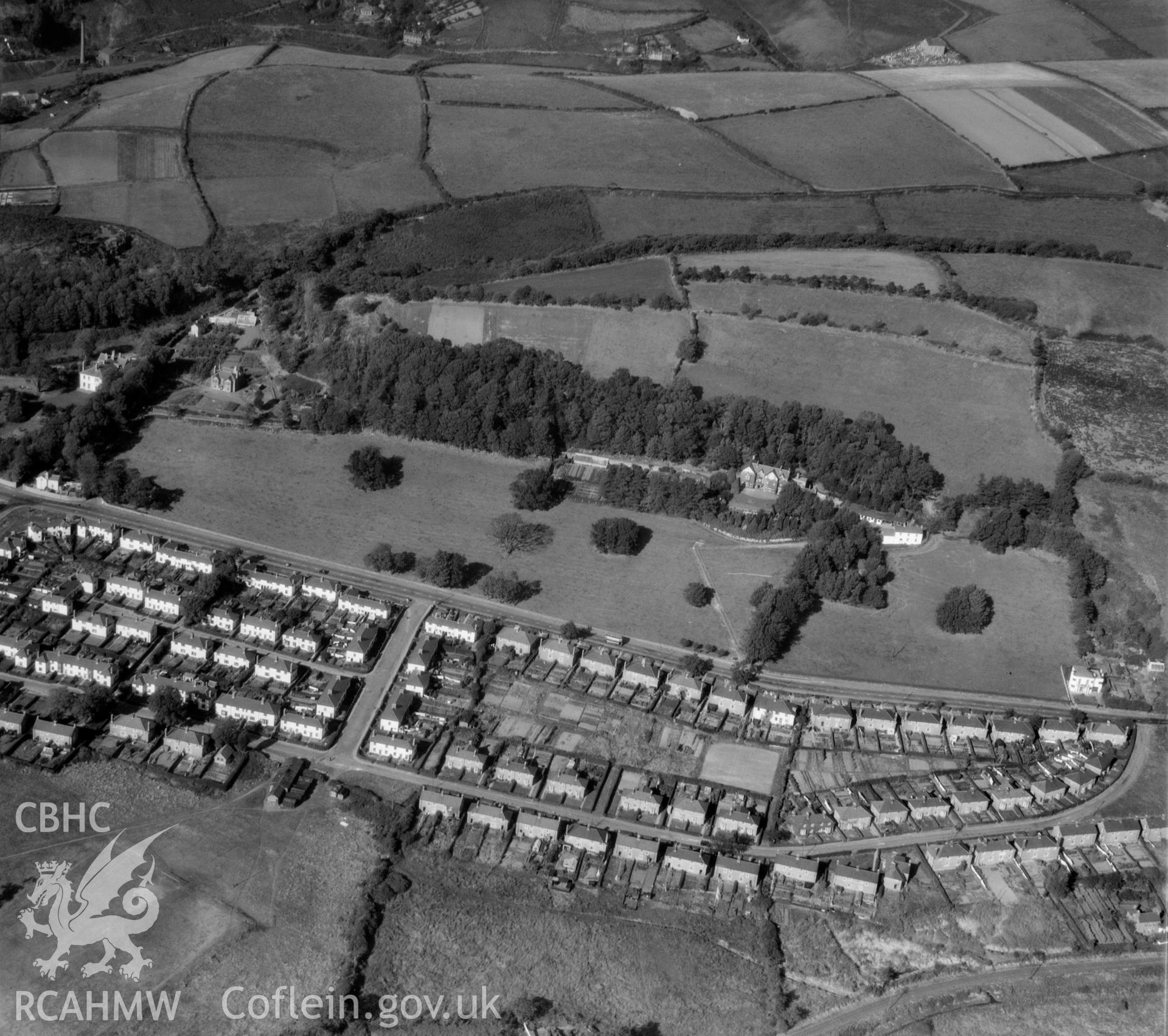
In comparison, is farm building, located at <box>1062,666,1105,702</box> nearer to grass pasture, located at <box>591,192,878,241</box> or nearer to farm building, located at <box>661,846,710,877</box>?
farm building, located at <box>661,846,710,877</box>

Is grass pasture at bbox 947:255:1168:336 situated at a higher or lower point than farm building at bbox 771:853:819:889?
higher

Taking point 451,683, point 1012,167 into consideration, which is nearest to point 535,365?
point 451,683

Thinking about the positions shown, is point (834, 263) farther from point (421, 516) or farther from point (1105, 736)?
point (1105, 736)

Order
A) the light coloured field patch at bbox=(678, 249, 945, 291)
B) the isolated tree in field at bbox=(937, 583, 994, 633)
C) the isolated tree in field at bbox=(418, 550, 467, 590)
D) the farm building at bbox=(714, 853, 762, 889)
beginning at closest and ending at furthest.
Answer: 1. the farm building at bbox=(714, 853, 762, 889)
2. the isolated tree in field at bbox=(937, 583, 994, 633)
3. the isolated tree in field at bbox=(418, 550, 467, 590)
4. the light coloured field patch at bbox=(678, 249, 945, 291)

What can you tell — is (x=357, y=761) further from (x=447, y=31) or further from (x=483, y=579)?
(x=447, y=31)

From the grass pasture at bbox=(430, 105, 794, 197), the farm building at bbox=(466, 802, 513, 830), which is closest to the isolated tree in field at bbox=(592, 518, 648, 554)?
the farm building at bbox=(466, 802, 513, 830)

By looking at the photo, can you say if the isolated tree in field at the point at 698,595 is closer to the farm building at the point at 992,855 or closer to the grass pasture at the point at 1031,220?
the farm building at the point at 992,855

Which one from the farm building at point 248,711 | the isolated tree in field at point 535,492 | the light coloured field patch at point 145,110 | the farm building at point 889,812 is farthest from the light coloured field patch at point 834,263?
the light coloured field patch at point 145,110
